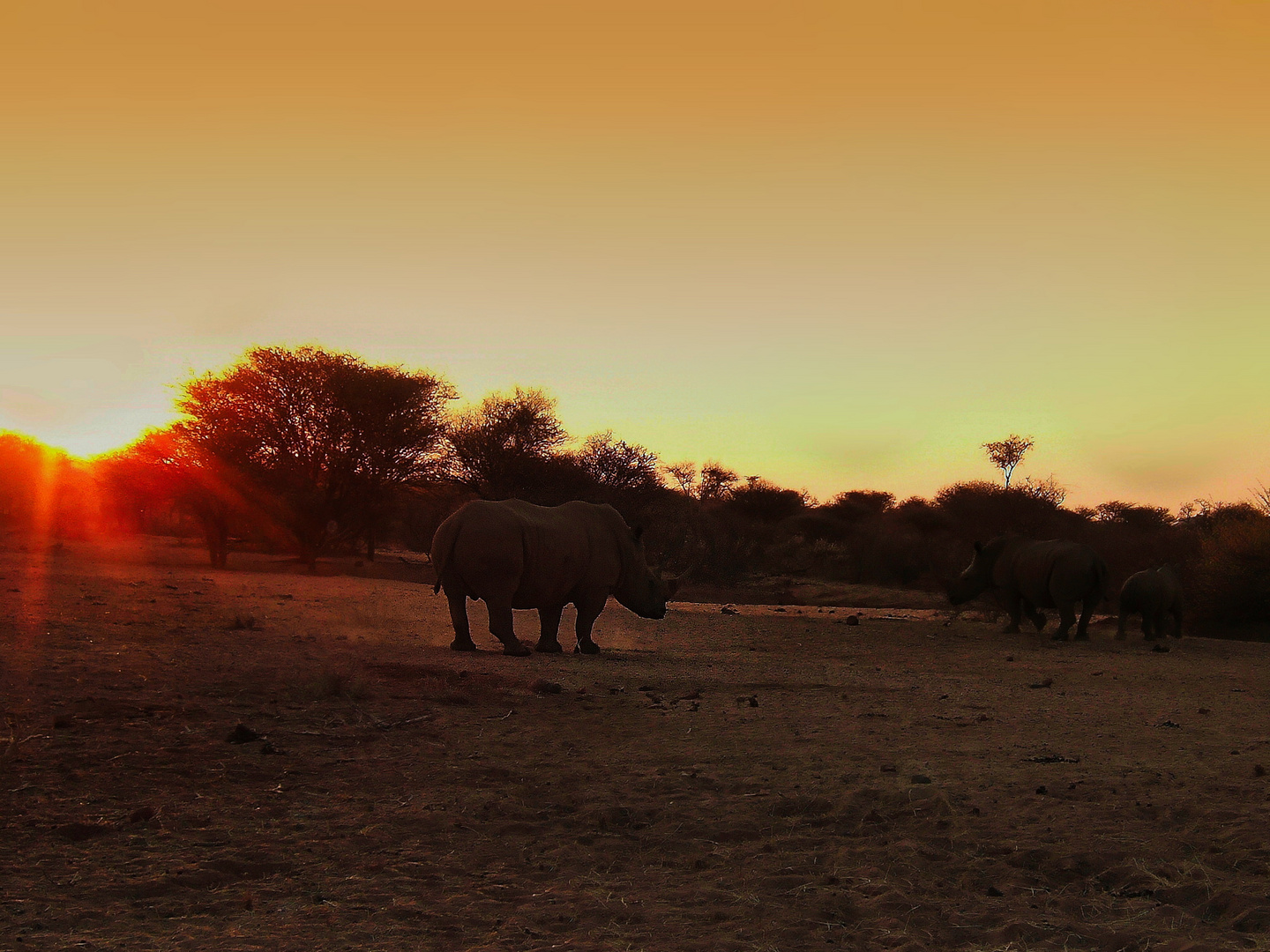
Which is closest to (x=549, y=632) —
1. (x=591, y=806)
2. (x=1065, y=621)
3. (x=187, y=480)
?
(x=591, y=806)

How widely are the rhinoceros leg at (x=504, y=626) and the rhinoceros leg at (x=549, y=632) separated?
1.71 ft

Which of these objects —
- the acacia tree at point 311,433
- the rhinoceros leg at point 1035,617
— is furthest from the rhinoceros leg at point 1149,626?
the acacia tree at point 311,433

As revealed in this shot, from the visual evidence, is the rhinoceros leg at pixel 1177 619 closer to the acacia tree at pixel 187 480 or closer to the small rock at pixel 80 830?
the small rock at pixel 80 830

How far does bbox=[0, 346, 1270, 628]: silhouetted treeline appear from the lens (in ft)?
89.2

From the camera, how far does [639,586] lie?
43.7 feet

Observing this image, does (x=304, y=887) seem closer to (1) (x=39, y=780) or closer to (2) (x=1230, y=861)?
(1) (x=39, y=780)

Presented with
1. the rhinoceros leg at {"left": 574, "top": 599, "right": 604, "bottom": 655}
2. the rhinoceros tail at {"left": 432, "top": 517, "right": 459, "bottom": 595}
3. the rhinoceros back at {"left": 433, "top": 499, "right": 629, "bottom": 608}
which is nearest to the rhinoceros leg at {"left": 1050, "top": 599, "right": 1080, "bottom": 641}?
the rhinoceros back at {"left": 433, "top": 499, "right": 629, "bottom": 608}

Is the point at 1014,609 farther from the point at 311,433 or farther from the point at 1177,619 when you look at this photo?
the point at 311,433

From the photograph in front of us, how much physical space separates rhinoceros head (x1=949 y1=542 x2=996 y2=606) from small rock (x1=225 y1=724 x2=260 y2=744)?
14.8 m

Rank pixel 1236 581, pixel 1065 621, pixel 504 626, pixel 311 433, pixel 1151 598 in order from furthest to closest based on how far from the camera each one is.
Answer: pixel 311 433, pixel 1236 581, pixel 1065 621, pixel 1151 598, pixel 504 626

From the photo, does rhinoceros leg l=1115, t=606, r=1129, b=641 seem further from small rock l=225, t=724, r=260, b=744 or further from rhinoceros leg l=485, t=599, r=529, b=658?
small rock l=225, t=724, r=260, b=744

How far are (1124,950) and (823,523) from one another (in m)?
47.1

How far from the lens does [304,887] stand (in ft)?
12.7

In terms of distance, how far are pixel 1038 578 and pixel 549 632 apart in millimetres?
8969
